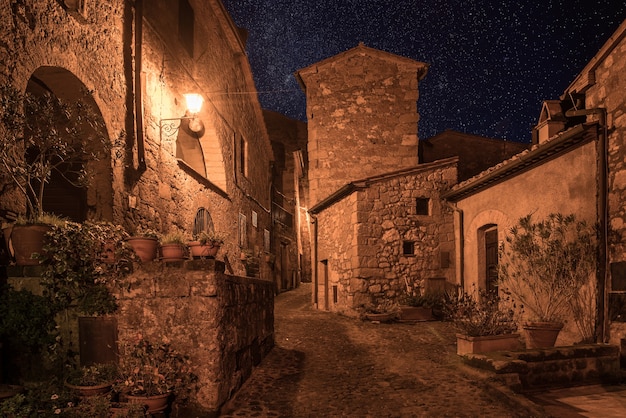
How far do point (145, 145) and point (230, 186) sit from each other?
17.0ft

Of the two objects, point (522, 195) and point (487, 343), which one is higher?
point (522, 195)

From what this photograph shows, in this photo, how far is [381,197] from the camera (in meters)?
12.2

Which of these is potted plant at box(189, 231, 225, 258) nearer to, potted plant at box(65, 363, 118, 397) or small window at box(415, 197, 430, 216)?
potted plant at box(65, 363, 118, 397)

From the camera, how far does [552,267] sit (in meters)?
7.24

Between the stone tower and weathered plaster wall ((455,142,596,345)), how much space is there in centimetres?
452

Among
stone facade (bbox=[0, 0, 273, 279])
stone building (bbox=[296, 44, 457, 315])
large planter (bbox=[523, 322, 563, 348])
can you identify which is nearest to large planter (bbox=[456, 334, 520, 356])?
large planter (bbox=[523, 322, 563, 348])

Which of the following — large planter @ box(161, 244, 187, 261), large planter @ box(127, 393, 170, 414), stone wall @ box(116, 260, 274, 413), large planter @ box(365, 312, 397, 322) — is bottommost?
large planter @ box(365, 312, 397, 322)

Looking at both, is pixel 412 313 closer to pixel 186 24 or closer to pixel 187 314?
pixel 187 314

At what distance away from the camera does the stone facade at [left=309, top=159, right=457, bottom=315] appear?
39.0 ft

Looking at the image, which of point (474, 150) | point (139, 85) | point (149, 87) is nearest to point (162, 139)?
point (149, 87)

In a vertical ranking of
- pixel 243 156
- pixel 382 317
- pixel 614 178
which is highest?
pixel 243 156

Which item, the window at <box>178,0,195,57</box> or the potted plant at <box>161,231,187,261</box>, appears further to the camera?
the window at <box>178,0,195,57</box>

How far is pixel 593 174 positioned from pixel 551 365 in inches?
121

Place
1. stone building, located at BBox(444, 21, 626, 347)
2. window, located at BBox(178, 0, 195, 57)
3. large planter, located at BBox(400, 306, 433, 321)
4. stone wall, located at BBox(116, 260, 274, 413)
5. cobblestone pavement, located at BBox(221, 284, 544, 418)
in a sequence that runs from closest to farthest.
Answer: stone wall, located at BBox(116, 260, 274, 413), cobblestone pavement, located at BBox(221, 284, 544, 418), stone building, located at BBox(444, 21, 626, 347), window, located at BBox(178, 0, 195, 57), large planter, located at BBox(400, 306, 433, 321)
